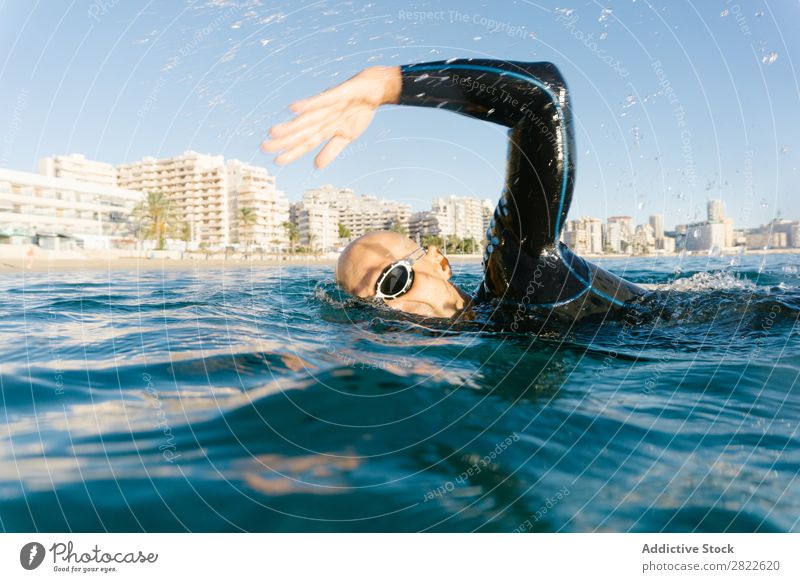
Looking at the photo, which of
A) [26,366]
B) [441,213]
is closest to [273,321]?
[26,366]

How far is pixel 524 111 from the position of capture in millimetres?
3266

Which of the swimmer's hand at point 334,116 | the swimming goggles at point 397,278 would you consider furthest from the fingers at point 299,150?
the swimming goggles at point 397,278


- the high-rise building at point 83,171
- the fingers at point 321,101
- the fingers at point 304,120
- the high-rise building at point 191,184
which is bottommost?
the fingers at point 304,120

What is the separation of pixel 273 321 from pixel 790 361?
3.95 m

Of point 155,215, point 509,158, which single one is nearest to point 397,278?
point 509,158

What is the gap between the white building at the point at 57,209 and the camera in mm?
25736

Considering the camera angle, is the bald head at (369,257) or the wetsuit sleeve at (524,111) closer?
the wetsuit sleeve at (524,111)

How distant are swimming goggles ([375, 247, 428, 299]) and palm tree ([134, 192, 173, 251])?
23.0m

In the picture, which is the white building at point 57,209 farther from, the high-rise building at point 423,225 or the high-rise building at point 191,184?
the high-rise building at point 423,225

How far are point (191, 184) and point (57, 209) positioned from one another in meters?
9.93

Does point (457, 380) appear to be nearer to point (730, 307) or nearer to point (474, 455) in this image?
point (474, 455)

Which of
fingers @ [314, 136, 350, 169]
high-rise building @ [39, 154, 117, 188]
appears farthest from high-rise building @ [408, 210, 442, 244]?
high-rise building @ [39, 154, 117, 188]

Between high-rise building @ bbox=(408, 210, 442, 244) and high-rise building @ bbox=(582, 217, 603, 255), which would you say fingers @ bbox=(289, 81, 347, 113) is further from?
high-rise building @ bbox=(582, 217, 603, 255)

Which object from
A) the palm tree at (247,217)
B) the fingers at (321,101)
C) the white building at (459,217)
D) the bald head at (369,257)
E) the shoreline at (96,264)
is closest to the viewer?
the fingers at (321,101)
